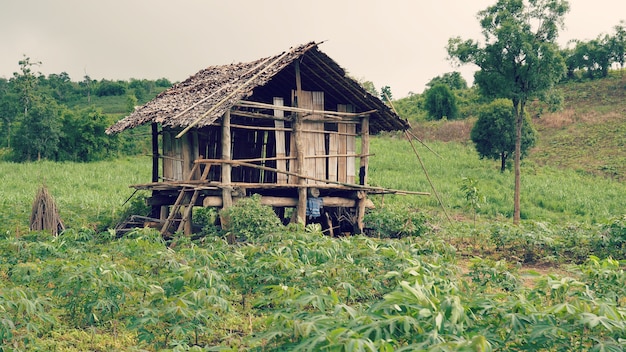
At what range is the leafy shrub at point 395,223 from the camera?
12.9 meters

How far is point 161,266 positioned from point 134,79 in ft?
188

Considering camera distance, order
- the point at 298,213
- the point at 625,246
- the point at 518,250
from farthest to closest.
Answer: the point at 298,213, the point at 518,250, the point at 625,246

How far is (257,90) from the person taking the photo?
13.5 meters

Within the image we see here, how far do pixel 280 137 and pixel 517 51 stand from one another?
27.6 feet

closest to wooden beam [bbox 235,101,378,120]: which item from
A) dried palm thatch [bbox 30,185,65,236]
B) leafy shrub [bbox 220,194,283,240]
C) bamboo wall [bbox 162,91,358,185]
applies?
bamboo wall [bbox 162,91,358,185]

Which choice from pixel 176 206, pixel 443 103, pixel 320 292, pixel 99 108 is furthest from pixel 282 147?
pixel 99 108

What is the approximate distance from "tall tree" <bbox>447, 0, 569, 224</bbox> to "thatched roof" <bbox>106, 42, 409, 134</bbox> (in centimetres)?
525

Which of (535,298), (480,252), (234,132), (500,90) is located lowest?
(480,252)

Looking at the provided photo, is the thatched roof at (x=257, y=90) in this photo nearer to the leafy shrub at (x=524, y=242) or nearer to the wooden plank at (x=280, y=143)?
the wooden plank at (x=280, y=143)

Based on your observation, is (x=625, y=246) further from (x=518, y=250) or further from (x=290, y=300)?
(x=290, y=300)

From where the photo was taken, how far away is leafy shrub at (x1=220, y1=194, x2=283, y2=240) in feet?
34.9

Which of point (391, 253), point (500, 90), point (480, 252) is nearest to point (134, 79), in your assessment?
point (500, 90)

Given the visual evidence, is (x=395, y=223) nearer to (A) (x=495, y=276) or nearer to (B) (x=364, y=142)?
(B) (x=364, y=142)

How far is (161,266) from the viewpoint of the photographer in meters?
6.93
